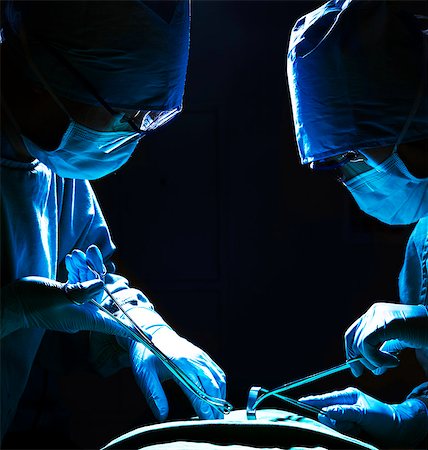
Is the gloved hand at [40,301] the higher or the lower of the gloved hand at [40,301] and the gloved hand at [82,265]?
the lower

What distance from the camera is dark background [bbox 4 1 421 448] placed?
2.74m

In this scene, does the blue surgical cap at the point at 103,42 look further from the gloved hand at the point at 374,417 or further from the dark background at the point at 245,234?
the dark background at the point at 245,234

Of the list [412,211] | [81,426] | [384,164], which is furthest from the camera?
[81,426]

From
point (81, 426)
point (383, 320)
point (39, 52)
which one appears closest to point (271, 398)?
point (383, 320)

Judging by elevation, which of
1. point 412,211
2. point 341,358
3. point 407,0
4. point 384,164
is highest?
point 407,0

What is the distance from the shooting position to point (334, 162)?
67.2 inches

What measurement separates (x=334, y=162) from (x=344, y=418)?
0.72 m

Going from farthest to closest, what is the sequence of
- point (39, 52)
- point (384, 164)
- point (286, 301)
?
1. point (286, 301)
2. point (384, 164)
3. point (39, 52)

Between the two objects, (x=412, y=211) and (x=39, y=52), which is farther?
(x=412, y=211)

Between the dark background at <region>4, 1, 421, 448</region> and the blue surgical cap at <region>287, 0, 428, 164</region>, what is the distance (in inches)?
44.8

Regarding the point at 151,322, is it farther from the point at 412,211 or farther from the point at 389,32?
the point at 389,32

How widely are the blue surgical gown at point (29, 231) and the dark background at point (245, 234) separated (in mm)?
874

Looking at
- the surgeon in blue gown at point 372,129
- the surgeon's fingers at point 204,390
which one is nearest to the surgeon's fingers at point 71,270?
the surgeon's fingers at point 204,390

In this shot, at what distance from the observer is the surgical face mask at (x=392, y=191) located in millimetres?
1635
